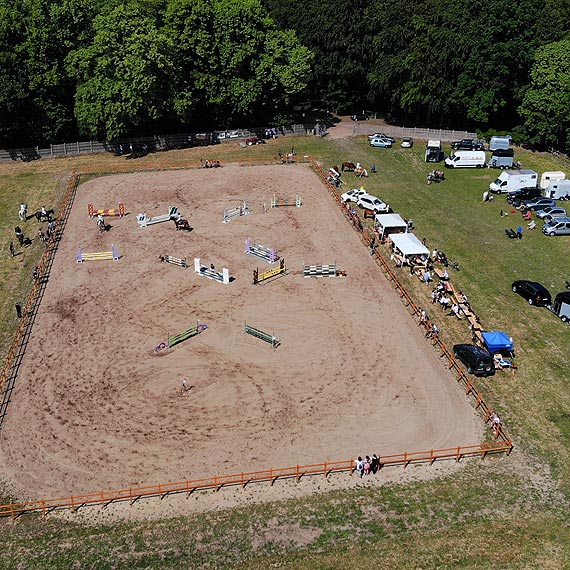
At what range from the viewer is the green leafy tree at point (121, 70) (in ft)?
252

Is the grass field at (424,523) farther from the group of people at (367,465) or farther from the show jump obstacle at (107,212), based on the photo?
the show jump obstacle at (107,212)

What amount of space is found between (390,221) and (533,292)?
1525 centimetres

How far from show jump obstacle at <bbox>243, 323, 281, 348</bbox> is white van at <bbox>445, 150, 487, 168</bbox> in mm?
42355

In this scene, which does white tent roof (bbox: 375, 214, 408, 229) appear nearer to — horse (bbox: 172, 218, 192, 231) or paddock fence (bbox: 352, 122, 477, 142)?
horse (bbox: 172, 218, 192, 231)

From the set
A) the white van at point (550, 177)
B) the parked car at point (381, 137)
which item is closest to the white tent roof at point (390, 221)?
the white van at point (550, 177)

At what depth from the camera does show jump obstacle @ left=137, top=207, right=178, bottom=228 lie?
62281 mm

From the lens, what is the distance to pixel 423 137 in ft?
287

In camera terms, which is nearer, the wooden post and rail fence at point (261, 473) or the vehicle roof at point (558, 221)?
the wooden post and rail fence at point (261, 473)

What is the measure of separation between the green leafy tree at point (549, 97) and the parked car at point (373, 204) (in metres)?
27.2

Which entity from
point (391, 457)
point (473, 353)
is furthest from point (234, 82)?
point (391, 457)

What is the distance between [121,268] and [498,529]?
36554mm

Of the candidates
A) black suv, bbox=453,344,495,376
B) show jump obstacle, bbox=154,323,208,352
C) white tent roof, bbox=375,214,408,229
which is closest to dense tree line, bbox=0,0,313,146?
white tent roof, bbox=375,214,408,229

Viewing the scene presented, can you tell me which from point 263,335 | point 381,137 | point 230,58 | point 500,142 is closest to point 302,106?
point 230,58

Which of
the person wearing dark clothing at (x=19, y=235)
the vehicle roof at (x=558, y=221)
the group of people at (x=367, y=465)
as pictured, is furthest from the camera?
the vehicle roof at (x=558, y=221)
